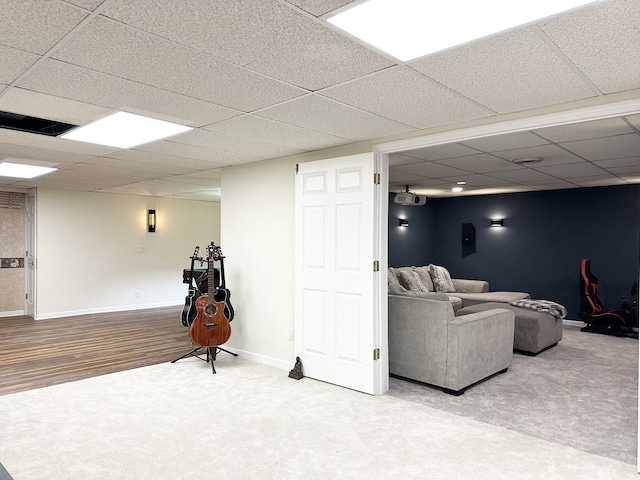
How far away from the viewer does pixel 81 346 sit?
5.71 metres

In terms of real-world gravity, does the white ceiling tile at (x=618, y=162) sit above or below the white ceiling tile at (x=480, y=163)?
below

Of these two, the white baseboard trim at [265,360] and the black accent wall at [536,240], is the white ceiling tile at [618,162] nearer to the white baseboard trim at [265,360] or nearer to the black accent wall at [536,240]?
the black accent wall at [536,240]

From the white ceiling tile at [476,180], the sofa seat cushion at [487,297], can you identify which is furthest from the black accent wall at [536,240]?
the white ceiling tile at [476,180]

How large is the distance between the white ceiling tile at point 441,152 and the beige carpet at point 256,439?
2.35m

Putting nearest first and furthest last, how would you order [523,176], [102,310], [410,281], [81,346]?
[81,346] → [523,176] → [410,281] → [102,310]

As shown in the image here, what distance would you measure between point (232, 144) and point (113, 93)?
1475mm

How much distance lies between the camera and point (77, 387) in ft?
13.4

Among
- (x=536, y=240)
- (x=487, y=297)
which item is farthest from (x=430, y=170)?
(x=536, y=240)

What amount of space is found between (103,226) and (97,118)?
18.7 ft

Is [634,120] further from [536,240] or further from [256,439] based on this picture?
[536,240]

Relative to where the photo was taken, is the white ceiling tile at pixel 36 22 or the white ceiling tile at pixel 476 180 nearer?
the white ceiling tile at pixel 36 22

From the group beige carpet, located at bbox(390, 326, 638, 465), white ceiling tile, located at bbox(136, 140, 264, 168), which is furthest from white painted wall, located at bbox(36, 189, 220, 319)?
beige carpet, located at bbox(390, 326, 638, 465)

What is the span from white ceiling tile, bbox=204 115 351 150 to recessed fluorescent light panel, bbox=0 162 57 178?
3089mm

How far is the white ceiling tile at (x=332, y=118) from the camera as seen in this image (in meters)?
2.92
